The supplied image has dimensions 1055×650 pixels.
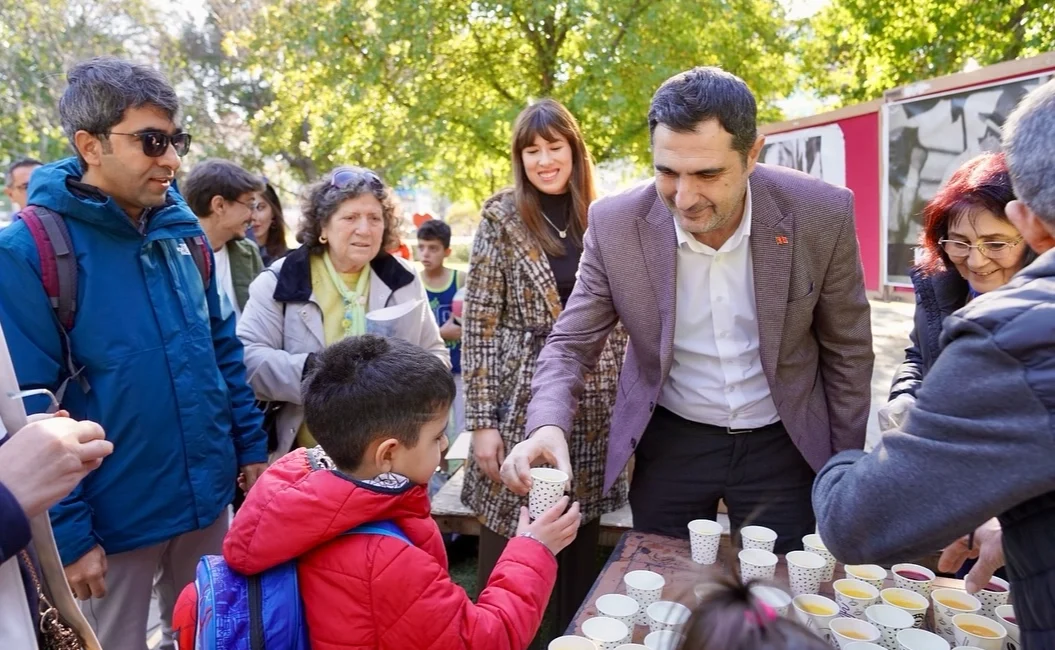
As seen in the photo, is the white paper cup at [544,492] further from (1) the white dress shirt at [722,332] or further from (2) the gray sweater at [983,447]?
(2) the gray sweater at [983,447]

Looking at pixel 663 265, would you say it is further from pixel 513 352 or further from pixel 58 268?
pixel 58 268

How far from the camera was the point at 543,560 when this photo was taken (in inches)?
68.7

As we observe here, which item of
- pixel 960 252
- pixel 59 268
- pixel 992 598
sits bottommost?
pixel 992 598

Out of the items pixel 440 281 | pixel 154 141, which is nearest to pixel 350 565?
pixel 154 141

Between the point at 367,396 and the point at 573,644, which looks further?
the point at 367,396

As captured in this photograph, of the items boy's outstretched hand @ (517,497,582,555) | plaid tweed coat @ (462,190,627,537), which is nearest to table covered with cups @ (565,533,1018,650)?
boy's outstretched hand @ (517,497,582,555)

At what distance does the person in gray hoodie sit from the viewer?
94 cm

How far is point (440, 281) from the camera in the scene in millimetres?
5988

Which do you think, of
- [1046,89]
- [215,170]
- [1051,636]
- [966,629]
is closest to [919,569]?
[966,629]

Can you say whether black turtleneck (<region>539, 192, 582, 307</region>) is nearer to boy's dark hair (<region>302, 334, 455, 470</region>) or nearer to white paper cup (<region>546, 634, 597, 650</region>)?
boy's dark hair (<region>302, 334, 455, 470</region>)

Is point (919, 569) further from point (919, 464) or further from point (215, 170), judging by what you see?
point (215, 170)

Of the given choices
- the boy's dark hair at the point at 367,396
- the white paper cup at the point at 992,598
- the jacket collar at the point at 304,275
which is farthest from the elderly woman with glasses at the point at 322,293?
the white paper cup at the point at 992,598

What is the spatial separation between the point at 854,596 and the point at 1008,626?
0.95 feet

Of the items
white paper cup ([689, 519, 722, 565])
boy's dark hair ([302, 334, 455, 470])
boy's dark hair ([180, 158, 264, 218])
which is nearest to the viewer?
boy's dark hair ([302, 334, 455, 470])
